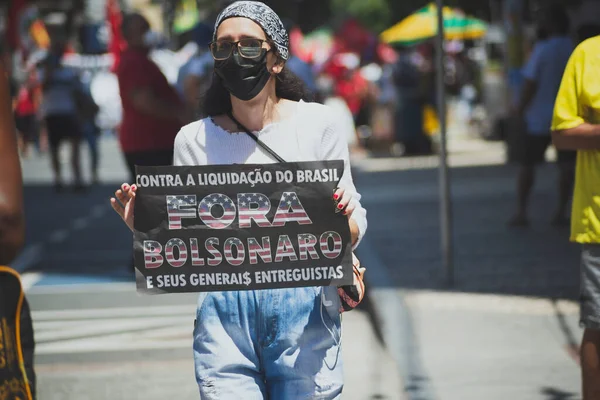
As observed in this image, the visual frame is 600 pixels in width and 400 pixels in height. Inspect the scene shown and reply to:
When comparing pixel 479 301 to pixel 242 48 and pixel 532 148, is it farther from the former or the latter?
pixel 242 48

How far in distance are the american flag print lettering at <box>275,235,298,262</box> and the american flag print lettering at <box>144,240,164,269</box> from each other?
1.10 feet

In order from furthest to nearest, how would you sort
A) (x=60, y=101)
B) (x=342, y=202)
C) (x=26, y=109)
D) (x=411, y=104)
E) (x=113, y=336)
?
(x=26, y=109) < (x=411, y=104) < (x=60, y=101) < (x=113, y=336) < (x=342, y=202)

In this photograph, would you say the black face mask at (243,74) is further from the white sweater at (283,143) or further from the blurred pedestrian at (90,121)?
the blurred pedestrian at (90,121)

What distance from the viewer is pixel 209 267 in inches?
136

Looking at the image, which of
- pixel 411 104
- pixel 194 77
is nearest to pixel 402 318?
pixel 194 77

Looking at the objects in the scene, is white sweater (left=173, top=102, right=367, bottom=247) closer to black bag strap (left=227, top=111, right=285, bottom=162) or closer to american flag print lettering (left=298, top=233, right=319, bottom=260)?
black bag strap (left=227, top=111, right=285, bottom=162)

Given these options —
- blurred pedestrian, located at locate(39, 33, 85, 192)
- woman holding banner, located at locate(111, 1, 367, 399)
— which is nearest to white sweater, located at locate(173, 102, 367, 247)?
woman holding banner, located at locate(111, 1, 367, 399)

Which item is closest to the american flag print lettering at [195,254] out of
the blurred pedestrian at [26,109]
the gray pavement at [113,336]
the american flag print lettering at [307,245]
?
the american flag print lettering at [307,245]

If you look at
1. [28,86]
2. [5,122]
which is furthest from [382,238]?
[28,86]

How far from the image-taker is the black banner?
134 inches

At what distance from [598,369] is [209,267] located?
2.05 meters

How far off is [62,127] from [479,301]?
414 inches

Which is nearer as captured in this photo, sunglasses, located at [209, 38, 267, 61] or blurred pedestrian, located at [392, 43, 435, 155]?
sunglasses, located at [209, 38, 267, 61]

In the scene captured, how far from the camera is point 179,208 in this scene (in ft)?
11.3
